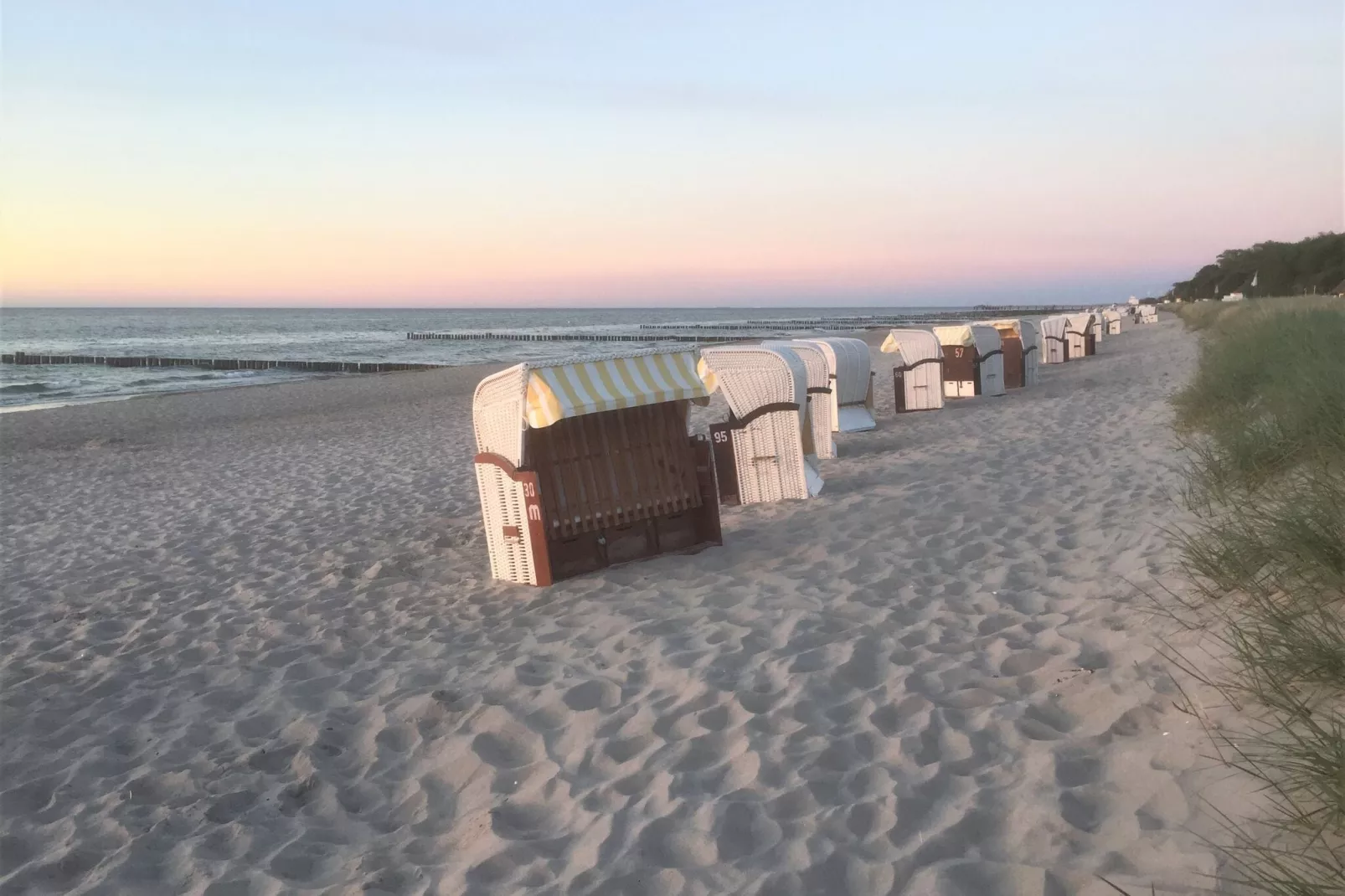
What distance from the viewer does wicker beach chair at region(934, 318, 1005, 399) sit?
1460 centimetres

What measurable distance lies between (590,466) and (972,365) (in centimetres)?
993

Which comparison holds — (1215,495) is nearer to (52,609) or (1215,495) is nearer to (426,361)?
(52,609)

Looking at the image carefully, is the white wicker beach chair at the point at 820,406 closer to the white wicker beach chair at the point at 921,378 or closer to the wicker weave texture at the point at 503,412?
the white wicker beach chair at the point at 921,378

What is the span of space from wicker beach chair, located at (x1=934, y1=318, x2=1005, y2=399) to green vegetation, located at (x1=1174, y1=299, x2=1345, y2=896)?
24.5 feet

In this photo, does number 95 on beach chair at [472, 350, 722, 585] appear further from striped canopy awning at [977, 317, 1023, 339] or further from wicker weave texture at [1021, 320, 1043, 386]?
wicker weave texture at [1021, 320, 1043, 386]

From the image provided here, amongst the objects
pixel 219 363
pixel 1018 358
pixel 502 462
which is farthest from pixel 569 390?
pixel 219 363

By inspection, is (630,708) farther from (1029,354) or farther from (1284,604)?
(1029,354)

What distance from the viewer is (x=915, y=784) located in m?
3.12

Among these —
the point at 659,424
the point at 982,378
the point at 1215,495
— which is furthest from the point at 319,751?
the point at 982,378

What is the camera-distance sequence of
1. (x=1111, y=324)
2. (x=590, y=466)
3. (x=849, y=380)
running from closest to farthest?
(x=590, y=466) < (x=849, y=380) < (x=1111, y=324)

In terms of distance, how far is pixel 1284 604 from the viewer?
354 cm

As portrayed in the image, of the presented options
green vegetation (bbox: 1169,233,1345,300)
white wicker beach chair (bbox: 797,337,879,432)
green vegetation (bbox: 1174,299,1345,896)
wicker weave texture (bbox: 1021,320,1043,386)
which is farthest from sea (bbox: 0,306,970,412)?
green vegetation (bbox: 1169,233,1345,300)

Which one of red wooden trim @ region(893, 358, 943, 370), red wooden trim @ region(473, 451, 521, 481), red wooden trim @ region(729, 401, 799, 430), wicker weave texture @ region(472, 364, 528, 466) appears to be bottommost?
red wooden trim @ region(893, 358, 943, 370)

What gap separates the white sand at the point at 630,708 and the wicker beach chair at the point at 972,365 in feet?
21.8
